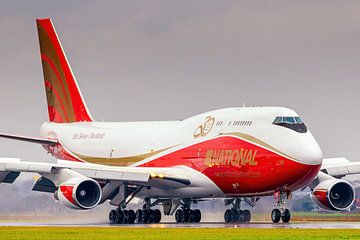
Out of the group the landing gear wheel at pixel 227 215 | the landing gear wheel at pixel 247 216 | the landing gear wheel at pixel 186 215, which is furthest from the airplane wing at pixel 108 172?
the landing gear wheel at pixel 247 216

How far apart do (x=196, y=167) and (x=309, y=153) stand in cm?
839

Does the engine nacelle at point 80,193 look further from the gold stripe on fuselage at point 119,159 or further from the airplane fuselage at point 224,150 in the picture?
the gold stripe on fuselage at point 119,159

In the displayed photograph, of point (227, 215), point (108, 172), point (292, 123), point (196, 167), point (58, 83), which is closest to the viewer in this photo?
point (292, 123)

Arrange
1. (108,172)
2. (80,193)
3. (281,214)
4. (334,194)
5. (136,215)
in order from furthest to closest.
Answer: (136,215) < (108,172) < (334,194) < (80,193) < (281,214)

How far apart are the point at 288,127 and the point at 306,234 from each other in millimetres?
15215

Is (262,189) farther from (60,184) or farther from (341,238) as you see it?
(341,238)

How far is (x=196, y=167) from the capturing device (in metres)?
62.1

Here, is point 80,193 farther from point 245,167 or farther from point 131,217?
point 245,167

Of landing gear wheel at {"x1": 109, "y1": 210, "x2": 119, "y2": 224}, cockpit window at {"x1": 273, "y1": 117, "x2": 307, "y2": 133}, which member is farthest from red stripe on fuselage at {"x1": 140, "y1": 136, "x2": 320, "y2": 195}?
landing gear wheel at {"x1": 109, "y1": 210, "x2": 119, "y2": 224}

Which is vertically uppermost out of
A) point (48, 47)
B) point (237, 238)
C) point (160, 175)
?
point (48, 47)

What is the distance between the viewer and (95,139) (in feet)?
236

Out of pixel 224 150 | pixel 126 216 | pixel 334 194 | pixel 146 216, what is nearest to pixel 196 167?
pixel 224 150

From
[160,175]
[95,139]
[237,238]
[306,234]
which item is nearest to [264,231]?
[306,234]

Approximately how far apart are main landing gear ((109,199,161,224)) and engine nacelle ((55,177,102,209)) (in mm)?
3938
